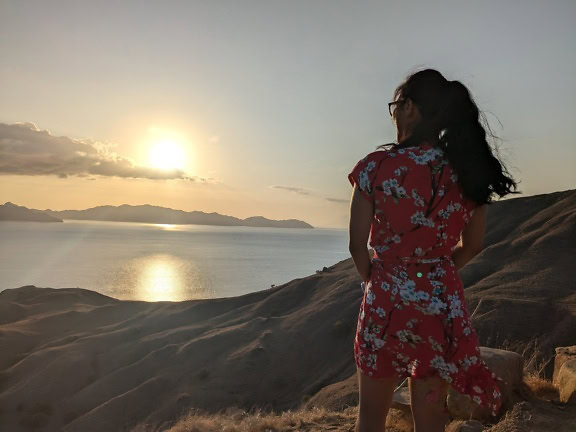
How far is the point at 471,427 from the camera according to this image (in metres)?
5.34

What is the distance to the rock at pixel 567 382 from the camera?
6.11m

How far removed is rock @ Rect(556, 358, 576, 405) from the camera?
20.0 ft

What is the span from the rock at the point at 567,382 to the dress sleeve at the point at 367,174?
559cm

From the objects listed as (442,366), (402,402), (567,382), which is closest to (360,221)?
(442,366)

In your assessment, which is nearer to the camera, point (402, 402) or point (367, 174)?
point (367, 174)

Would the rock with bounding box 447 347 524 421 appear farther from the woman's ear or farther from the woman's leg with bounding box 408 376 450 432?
the woman's ear

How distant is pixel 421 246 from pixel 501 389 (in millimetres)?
4898

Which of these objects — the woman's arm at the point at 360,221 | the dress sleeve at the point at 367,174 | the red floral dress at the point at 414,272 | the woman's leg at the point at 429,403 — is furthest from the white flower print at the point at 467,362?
the dress sleeve at the point at 367,174

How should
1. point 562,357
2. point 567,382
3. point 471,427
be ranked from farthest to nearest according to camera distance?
1. point 562,357
2. point 567,382
3. point 471,427

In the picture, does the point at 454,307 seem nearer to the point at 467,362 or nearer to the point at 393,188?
the point at 467,362

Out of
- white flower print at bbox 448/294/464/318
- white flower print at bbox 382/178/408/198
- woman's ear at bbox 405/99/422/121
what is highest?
woman's ear at bbox 405/99/422/121

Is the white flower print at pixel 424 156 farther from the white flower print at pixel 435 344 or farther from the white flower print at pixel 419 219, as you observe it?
the white flower print at pixel 435 344

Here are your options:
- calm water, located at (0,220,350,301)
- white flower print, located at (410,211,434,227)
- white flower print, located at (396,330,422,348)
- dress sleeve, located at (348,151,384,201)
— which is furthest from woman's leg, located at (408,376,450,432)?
calm water, located at (0,220,350,301)

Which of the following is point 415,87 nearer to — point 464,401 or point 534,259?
point 464,401
